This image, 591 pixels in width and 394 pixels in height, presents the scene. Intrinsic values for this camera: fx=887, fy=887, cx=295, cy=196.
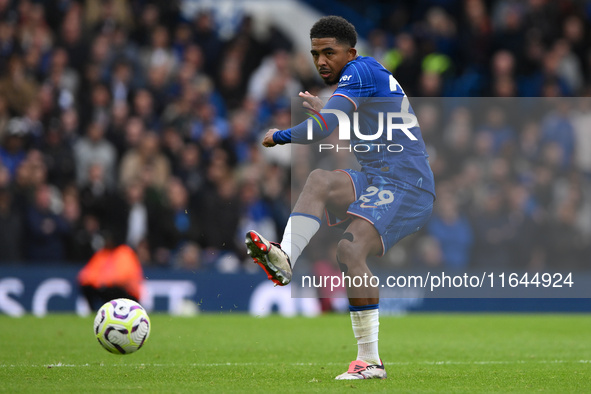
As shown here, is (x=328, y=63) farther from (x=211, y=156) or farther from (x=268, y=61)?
(x=268, y=61)

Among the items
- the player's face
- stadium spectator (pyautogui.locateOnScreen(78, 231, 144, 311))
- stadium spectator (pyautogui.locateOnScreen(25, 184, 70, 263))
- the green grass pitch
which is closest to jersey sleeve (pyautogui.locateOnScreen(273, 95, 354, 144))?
the player's face

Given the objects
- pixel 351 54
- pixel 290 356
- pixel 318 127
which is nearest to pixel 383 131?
pixel 318 127

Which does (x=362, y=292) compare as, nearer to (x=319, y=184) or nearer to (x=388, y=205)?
(x=388, y=205)

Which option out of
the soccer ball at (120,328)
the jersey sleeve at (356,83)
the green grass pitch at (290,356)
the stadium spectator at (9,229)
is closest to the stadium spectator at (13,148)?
the stadium spectator at (9,229)

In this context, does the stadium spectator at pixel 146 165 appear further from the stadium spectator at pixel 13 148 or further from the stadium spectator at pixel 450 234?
the stadium spectator at pixel 450 234

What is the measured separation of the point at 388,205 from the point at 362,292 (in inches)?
26.3

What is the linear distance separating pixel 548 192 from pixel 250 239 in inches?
403

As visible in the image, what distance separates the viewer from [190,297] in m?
13.5

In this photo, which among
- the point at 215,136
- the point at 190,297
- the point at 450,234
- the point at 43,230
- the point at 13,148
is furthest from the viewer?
the point at 215,136

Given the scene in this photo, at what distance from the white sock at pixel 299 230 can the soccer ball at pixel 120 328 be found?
1564mm

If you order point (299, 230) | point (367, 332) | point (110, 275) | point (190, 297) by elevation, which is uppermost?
point (299, 230)

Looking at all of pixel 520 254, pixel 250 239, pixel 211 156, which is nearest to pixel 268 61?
pixel 211 156

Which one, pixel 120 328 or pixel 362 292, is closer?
pixel 362 292

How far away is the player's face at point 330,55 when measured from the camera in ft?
21.3
